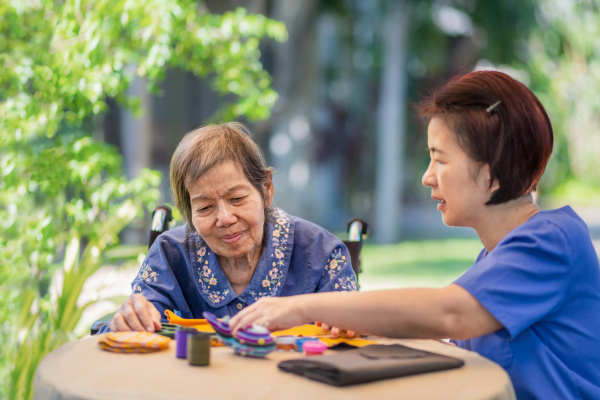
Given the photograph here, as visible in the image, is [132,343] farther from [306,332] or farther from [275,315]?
[306,332]

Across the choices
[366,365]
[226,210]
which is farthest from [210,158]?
[366,365]

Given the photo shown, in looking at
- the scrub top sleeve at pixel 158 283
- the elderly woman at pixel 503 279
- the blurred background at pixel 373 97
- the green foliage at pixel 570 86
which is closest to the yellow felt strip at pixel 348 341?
the elderly woman at pixel 503 279

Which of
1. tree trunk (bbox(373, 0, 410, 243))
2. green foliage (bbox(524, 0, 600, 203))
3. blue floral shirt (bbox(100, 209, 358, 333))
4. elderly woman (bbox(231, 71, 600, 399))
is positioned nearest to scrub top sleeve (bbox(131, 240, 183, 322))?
blue floral shirt (bbox(100, 209, 358, 333))

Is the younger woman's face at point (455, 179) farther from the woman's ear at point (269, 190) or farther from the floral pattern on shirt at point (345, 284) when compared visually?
the woman's ear at point (269, 190)

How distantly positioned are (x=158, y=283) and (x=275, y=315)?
2.40 feet

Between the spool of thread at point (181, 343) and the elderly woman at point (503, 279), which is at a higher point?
the elderly woman at point (503, 279)

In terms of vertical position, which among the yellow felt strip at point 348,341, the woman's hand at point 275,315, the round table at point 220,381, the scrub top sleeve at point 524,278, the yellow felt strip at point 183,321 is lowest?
the yellow felt strip at point 183,321

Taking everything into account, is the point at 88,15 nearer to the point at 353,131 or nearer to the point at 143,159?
the point at 143,159

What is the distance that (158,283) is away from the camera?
2.07m

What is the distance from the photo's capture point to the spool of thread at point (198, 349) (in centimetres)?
138

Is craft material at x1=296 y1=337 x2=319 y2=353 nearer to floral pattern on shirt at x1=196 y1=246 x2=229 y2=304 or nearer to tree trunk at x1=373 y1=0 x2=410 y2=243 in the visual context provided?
floral pattern on shirt at x1=196 y1=246 x2=229 y2=304

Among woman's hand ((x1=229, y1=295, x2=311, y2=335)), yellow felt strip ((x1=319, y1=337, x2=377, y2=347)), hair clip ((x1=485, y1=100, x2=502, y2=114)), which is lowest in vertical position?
yellow felt strip ((x1=319, y1=337, x2=377, y2=347))

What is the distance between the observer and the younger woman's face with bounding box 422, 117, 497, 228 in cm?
157

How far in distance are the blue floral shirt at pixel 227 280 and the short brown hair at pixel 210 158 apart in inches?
5.2
